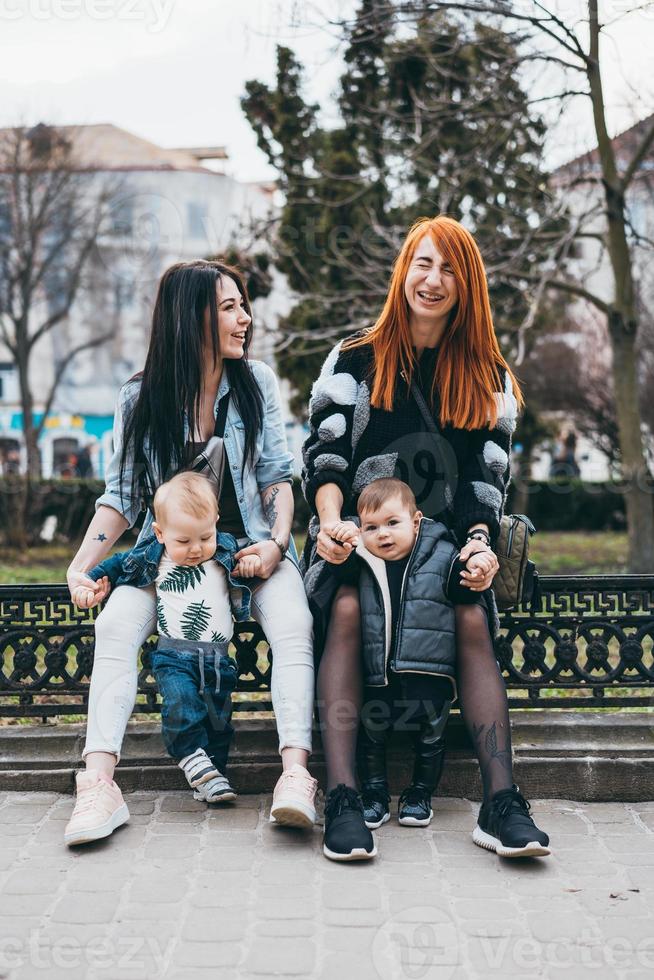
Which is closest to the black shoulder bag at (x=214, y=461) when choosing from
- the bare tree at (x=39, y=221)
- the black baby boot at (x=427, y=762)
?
the black baby boot at (x=427, y=762)

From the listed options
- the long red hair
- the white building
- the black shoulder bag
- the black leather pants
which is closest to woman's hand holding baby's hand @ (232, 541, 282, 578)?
the black shoulder bag

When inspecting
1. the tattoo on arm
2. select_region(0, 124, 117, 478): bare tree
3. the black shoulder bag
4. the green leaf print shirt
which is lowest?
the green leaf print shirt

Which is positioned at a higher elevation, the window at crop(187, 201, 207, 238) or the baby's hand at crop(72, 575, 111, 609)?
the window at crop(187, 201, 207, 238)

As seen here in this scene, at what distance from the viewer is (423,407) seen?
373cm

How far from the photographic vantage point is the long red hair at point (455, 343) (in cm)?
366

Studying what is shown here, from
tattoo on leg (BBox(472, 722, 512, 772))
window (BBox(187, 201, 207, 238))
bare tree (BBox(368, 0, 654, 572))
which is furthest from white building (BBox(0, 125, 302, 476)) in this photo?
tattoo on leg (BBox(472, 722, 512, 772))

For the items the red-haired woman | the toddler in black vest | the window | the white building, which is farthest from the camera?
the window

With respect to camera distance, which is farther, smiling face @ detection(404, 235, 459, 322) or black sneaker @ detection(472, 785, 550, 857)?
smiling face @ detection(404, 235, 459, 322)

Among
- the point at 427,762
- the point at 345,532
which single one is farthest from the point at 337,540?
the point at 427,762

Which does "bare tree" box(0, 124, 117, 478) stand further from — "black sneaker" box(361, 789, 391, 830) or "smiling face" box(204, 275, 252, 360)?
"black sneaker" box(361, 789, 391, 830)

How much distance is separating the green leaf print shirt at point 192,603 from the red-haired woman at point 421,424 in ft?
1.04

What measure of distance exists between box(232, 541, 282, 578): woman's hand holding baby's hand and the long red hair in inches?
25.3

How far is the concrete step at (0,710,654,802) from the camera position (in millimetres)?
3645

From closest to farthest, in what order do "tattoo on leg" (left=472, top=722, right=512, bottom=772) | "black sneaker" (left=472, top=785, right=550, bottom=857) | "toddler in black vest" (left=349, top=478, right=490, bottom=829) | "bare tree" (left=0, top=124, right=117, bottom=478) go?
"black sneaker" (left=472, top=785, right=550, bottom=857), "tattoo on leg" (left=472, top=722, right=512, bottom=772), "toddler in black vest" (left=349, top=478, right=490, bottom=829), "bare tree" (left=0, top=124, right=117, bottom=478)
